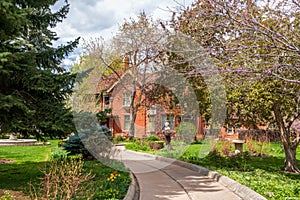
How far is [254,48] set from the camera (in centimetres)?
517

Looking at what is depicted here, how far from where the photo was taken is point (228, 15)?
4641 mm

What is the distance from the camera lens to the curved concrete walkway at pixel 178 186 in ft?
19.3

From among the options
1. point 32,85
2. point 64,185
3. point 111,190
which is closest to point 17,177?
point 64,185

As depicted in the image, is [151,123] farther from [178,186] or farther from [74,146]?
[178,186]

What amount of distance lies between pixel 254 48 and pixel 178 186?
367 centimetres

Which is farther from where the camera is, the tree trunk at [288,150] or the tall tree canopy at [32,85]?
the tree trunk at [288,150]

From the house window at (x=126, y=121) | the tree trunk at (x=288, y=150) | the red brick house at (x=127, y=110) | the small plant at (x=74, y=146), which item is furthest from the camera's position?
the house window at (x=126, y=121)

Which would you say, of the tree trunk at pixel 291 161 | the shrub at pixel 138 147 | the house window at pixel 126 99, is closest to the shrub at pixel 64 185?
the tree trunk at pixel 291 161

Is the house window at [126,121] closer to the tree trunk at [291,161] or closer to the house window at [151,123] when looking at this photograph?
Result: the house window at [151,123]

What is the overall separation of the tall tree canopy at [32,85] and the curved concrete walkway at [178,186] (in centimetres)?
238

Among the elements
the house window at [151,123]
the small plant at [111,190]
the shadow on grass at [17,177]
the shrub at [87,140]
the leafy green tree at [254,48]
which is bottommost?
the shadow on grass at [17,177]

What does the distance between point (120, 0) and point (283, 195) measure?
18.4 ft

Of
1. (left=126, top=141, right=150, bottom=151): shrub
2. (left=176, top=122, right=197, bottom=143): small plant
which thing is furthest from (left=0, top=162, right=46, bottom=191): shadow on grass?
(left=176, top=122, right=197, bottom=143): small plant

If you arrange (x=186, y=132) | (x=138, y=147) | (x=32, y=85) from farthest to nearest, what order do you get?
(x=186, y=132)
(x=138, y=147)
(x=32, y=85)
